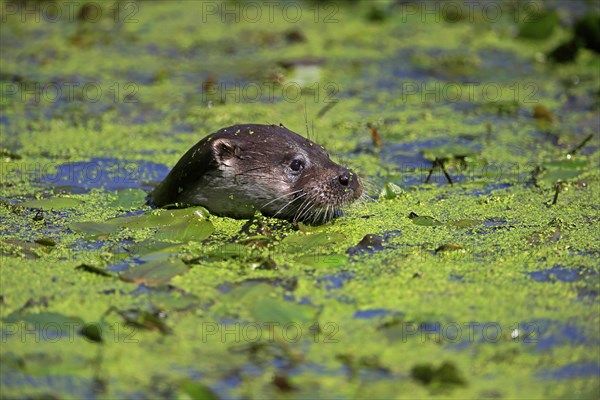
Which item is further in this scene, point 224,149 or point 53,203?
point 53,203

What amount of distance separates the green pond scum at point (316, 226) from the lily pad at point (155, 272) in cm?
1

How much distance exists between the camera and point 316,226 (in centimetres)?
548

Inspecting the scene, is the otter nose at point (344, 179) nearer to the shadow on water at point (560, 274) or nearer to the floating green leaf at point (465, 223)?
the floating green leaf at point (465, 223)

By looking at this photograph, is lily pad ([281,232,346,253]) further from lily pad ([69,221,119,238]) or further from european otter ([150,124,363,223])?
lily pad ([69,221,119,238])

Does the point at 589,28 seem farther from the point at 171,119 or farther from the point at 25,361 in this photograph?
the point at 25,361

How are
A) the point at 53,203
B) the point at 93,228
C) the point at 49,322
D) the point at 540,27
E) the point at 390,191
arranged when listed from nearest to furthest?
the point at 49,322
the point at 93,228
the point at 53,203
the point at 390,191
the point at 540,27

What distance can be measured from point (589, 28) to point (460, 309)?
5627 mm

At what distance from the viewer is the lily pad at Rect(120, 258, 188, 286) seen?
4586 mm

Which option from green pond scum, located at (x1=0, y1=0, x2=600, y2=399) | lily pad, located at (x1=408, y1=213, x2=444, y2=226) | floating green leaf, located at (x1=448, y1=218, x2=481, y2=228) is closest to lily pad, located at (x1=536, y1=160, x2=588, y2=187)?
green pond scum, located at (x1=0, y1=0, x2=600, y2=399)

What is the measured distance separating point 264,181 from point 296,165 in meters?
0.20

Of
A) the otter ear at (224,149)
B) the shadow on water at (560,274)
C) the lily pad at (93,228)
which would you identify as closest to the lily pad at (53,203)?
the lily pad at (93,228)

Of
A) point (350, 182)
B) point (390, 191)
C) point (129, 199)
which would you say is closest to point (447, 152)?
point (390, 191)

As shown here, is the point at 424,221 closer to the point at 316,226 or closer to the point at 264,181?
the point at 316,226

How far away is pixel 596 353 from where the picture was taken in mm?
3990
